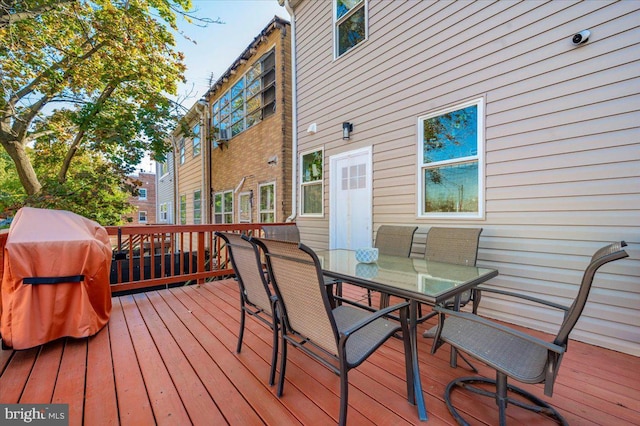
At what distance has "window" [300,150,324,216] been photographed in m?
5.42

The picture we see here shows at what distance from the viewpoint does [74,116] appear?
7.11 meters

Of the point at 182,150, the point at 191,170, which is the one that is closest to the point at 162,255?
the point at 191,170

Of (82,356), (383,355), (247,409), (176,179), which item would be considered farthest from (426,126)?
(176,179)

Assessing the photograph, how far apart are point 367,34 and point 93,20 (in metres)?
5.50

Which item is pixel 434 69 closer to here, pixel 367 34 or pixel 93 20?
pixel 367 34

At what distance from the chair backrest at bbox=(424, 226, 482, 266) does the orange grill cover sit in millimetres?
3332

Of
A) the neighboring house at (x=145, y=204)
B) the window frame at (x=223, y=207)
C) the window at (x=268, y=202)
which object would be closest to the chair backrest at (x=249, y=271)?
the window at (x=268, y=202)

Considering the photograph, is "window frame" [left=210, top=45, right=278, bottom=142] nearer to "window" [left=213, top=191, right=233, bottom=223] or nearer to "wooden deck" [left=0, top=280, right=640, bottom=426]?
"window" [left=213, top=191, right=233, bottom=223]

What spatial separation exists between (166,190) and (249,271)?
1511cm

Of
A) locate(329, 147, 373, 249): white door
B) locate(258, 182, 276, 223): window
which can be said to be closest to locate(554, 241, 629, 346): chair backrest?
locate(329, 147, 373, 249): white door

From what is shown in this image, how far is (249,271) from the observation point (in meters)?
2.13

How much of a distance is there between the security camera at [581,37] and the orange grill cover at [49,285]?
480cm

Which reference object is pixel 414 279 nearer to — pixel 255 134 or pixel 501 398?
pixel 501 398

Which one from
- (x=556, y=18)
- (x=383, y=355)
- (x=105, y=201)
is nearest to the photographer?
(x=383, y=355)
